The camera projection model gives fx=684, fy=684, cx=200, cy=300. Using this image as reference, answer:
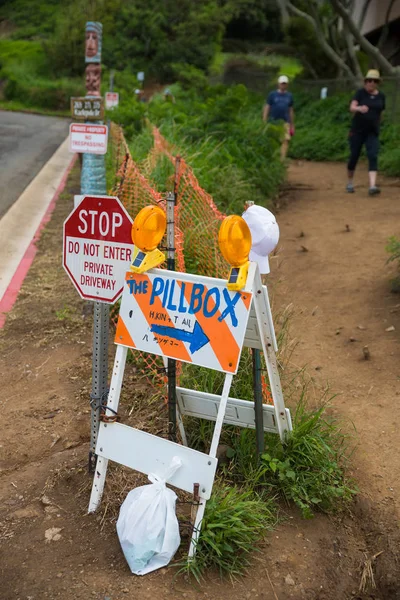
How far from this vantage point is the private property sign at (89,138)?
753 centimetres

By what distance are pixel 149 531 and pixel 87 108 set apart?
6108mm

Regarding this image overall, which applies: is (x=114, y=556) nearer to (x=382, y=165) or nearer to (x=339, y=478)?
(x=339, y=478)

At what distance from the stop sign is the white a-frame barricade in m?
0.14

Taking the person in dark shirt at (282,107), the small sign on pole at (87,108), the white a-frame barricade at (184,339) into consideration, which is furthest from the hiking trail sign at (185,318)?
the person in dark shirt at (282,107)

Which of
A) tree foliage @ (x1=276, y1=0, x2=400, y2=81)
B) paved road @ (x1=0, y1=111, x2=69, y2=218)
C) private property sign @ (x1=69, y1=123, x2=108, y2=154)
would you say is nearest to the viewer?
private property sign @ (x1=69, y1=123, x2=108, y2=154)

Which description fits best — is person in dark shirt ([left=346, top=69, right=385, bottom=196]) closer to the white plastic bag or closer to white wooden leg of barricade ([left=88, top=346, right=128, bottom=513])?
white wooden leg of barricade ([left=88, top=346, right=128, bottom=513])

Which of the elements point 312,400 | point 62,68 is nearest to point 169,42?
point 62,68

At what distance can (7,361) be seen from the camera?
16.8ft

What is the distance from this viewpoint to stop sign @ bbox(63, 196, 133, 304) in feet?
11.0

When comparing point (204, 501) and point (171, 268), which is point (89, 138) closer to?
point (171, 268)

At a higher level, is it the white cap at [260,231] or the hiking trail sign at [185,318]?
the white cap at [260,231]

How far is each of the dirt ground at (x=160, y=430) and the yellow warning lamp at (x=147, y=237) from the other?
116cm

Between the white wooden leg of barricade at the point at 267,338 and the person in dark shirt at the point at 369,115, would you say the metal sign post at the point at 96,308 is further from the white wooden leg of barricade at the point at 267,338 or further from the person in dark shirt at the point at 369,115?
the person in dark shirt at the point at 369,115

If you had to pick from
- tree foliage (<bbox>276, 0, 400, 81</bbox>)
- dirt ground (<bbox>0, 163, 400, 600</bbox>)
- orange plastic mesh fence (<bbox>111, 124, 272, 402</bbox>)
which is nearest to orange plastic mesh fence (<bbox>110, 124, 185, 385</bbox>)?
orange plastic mesh fence (<bbox>111, 124, 272, 402</bbox>)
